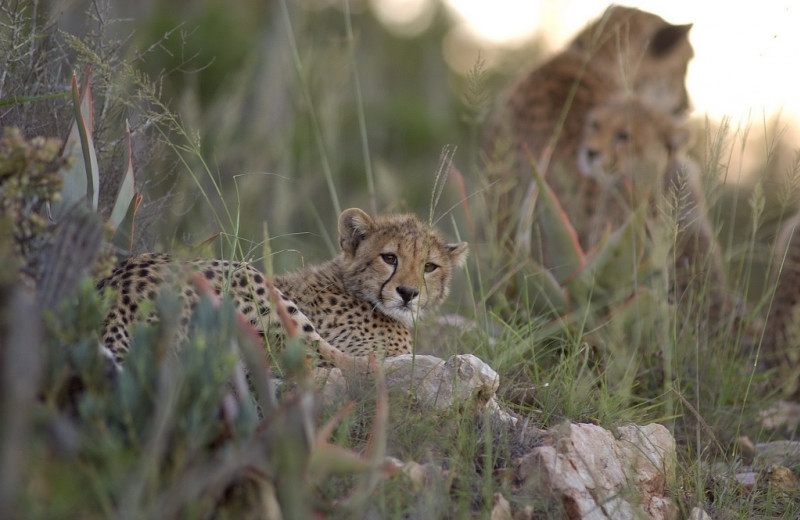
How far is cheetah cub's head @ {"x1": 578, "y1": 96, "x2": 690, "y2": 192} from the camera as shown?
18.4 feet

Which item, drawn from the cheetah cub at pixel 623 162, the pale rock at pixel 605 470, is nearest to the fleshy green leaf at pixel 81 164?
the pale rock at pixel 605 470

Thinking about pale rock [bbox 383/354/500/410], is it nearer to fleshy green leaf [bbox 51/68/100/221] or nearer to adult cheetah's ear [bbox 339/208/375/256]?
adult cheetah's ear [bbox 339/208/375/256]

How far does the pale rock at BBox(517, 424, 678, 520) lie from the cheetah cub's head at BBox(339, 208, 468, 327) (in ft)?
3.61

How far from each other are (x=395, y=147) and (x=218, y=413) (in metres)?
9.37

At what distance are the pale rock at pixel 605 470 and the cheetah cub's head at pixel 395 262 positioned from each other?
110cm

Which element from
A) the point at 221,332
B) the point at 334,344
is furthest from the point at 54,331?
the point at 334,344

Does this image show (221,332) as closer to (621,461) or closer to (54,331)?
(54,331)

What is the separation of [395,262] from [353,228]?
265 millimetres

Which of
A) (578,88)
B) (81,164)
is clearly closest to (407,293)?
(81,164)

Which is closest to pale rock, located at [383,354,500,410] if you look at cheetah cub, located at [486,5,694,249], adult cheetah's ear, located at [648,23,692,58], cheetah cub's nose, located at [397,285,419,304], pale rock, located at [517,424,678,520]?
pale rock, located at [517,424,678,520]

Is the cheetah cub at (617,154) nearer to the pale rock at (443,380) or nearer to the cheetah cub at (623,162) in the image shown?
the cheetah cub at (623,162)

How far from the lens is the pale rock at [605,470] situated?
2926 mm

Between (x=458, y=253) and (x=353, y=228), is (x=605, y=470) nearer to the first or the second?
(x=458, y=253)

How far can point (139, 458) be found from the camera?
212 cm
